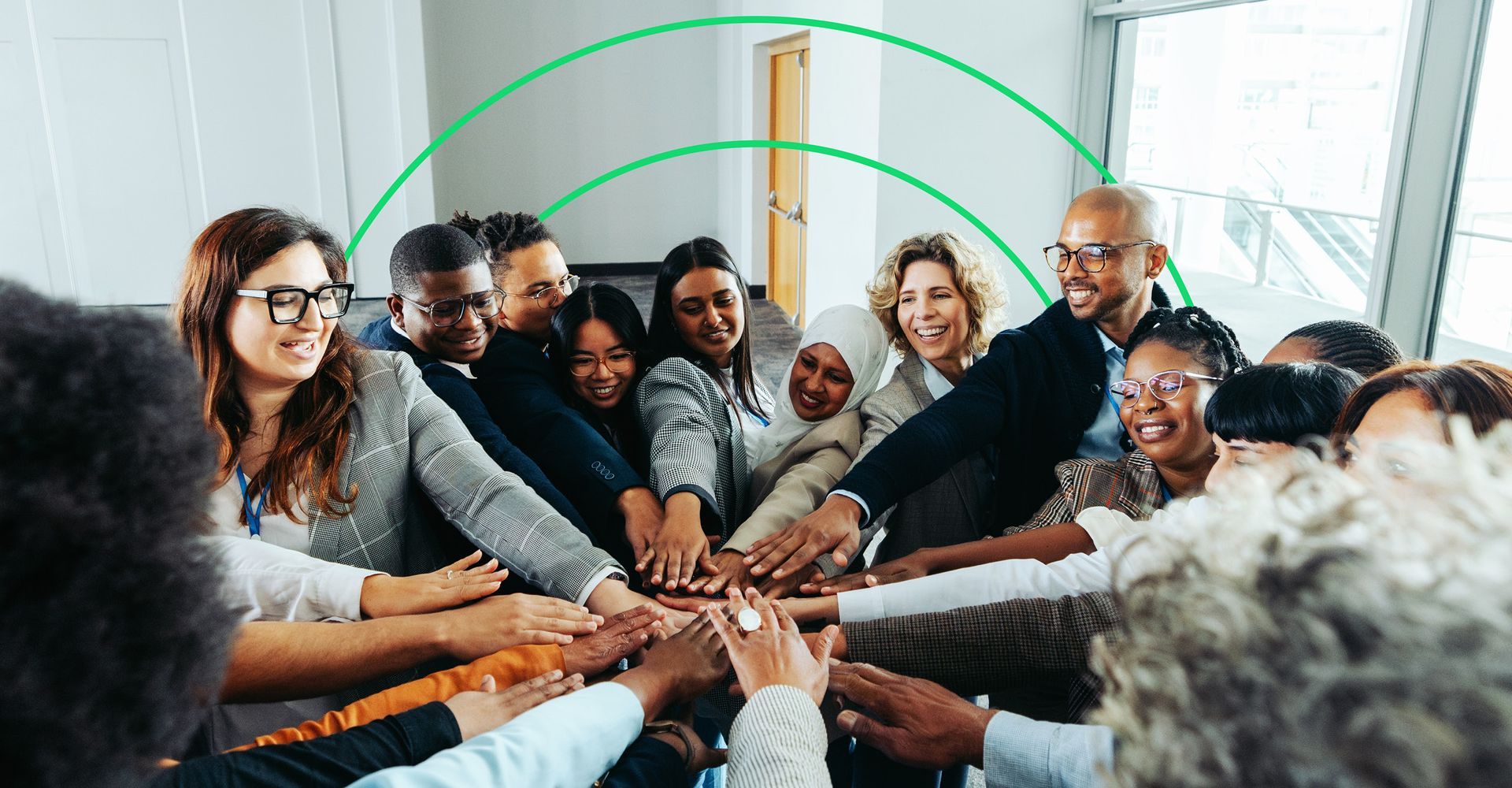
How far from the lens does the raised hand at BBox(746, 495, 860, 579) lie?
1.76 m

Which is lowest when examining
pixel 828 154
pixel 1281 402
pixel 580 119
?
pixel 1281 402

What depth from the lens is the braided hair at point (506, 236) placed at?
2.73 meters

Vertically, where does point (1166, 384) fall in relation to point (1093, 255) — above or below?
below

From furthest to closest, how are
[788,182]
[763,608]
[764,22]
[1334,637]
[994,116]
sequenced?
1. [788,182]
2. [994,116]
3. [764,22]
4. [763,608]
5. [1334,637]

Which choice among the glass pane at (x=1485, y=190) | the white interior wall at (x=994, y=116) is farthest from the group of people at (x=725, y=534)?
the white interior wall at (x=994, y=116)

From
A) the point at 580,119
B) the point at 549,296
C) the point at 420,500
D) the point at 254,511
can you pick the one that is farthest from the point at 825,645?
the point at 580,119

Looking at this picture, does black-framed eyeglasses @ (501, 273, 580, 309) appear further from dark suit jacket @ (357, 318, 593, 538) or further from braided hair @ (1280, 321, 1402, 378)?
braided hair @ (1280, 321, 1402, 378)

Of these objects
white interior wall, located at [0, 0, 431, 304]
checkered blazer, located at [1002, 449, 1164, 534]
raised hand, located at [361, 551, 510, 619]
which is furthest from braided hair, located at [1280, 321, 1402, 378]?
white interior wall, located at [0, 0, 431, 304]

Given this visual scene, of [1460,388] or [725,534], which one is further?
[725,534]

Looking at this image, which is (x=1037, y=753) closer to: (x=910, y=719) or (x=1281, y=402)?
(x=910, y=719)

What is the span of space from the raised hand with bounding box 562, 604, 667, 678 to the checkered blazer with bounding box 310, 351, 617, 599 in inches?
5.0

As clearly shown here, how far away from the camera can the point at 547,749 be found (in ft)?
3.34

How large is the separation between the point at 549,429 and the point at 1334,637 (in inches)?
66.7

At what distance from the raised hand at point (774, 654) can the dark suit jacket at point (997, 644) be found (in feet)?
0.30
